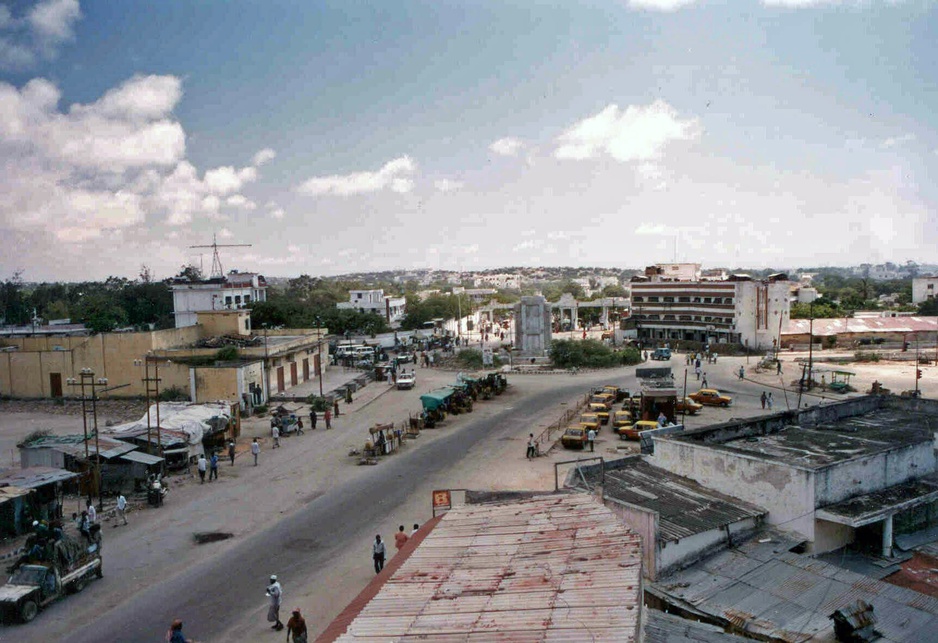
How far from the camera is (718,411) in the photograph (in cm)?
3553

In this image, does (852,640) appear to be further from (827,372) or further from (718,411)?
(827,372)

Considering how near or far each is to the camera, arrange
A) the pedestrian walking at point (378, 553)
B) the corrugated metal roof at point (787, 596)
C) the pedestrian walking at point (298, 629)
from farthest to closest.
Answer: the pedestrian walking at point (378, 553) → the pedestrian walking at point (298, 629) → the corrugated metal roof at point (787, 596)

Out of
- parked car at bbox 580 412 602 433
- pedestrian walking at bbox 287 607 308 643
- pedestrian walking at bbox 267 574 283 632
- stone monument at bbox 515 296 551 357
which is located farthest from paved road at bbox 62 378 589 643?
stone monument at bbox 515 296 551 357

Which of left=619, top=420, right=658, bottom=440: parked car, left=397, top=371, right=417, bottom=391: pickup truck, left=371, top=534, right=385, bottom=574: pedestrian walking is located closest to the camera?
left=371, top=534, right=385, bottom=574: pedestrian walking

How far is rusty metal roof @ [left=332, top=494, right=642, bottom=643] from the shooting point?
608cm

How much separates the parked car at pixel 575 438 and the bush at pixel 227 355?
20.3m

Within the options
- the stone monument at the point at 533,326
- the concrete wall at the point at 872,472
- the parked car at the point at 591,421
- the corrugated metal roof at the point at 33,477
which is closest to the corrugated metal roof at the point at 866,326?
the stone monument at the point at 533,326

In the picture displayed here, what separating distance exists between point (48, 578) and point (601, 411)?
82.1 feet

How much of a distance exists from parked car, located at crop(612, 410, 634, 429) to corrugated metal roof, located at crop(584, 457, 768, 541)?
13628 millimetres

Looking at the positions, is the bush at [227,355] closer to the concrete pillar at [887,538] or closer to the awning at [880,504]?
the awning at [880,504]

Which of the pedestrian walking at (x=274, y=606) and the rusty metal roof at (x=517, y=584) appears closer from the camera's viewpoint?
the rusty metal roof at (x=517, y=584)

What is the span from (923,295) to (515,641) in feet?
400

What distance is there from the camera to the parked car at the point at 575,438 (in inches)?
1070

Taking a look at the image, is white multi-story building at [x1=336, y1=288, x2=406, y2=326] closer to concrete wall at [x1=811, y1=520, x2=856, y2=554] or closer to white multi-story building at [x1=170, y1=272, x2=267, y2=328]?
white multi-story building at [x1=170, y1=272, x2=267, y2=328]
